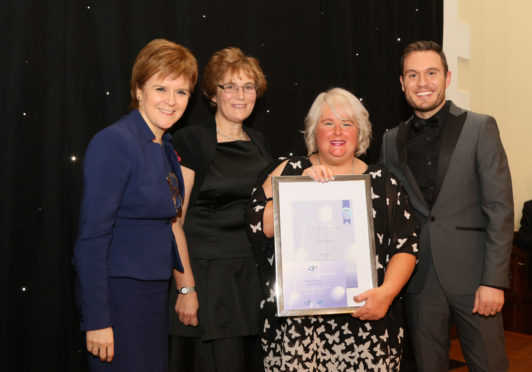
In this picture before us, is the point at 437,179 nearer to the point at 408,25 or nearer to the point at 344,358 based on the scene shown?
the point at 344,358

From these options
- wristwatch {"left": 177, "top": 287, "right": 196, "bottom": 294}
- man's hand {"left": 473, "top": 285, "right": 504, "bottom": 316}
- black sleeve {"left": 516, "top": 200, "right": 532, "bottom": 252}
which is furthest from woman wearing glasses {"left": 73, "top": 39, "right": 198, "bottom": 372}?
black sleeve {"left": 516, "top": 200, "right": 532, "bottom": 252}

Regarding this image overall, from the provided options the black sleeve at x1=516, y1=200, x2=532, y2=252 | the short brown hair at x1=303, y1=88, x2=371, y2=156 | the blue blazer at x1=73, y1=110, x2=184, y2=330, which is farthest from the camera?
the black sleeve at x1=516, y1=200, x2=532, y2=252

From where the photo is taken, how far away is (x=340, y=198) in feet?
6.08

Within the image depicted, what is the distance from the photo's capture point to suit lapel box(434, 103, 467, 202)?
7.39 ft

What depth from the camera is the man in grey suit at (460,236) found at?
218 cm

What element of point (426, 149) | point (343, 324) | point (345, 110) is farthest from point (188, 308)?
point (426, 149)

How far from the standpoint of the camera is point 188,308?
6.93 feet

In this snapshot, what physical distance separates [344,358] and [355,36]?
7.84ft

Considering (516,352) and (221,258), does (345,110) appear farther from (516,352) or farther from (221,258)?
(516,352)

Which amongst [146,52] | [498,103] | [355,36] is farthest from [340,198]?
[498,103]

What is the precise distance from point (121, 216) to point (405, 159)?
1372 mm

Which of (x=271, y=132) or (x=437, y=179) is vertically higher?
(x=271, y=132)

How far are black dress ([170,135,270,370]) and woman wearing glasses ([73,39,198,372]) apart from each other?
0.88ft

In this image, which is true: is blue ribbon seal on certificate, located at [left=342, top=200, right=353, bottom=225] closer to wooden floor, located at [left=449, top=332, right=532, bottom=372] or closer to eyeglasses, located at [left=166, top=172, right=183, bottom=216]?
eyeglasses, located at [left=166, top=172, right=183, bottom=216]
